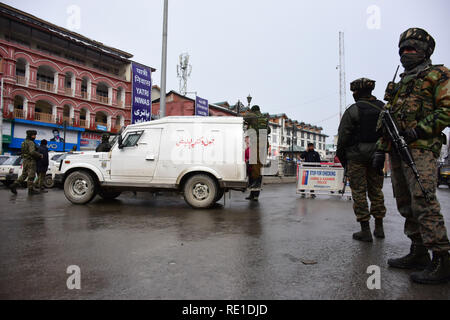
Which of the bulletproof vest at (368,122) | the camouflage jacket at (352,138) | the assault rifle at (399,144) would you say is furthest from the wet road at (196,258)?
the bulletproof vest at (368,122)

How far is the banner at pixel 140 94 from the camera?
12.4m

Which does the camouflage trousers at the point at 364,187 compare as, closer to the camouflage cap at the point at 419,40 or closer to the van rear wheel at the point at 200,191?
the camouflage cap at the point at 419,40

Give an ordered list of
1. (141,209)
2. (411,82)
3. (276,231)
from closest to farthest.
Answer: (411,82), (276,231), (141,209)

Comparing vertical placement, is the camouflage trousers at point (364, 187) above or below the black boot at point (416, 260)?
above

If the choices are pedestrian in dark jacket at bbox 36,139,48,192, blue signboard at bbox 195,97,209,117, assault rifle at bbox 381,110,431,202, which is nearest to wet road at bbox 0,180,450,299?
assault rifle at bbox 381,110,431,202

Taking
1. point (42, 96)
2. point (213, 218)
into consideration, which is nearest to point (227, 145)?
point (213, 218)

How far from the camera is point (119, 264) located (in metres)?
2.93

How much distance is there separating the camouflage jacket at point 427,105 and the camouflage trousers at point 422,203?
15cm

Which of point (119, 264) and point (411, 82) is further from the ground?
point (411, 82)

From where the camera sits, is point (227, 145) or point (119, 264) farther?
point (227, 145)

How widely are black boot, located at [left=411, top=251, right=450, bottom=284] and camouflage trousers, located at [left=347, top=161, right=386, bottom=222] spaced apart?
58.1 inches

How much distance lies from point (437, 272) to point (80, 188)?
7.35m

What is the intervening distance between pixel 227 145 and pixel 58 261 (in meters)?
4.58
